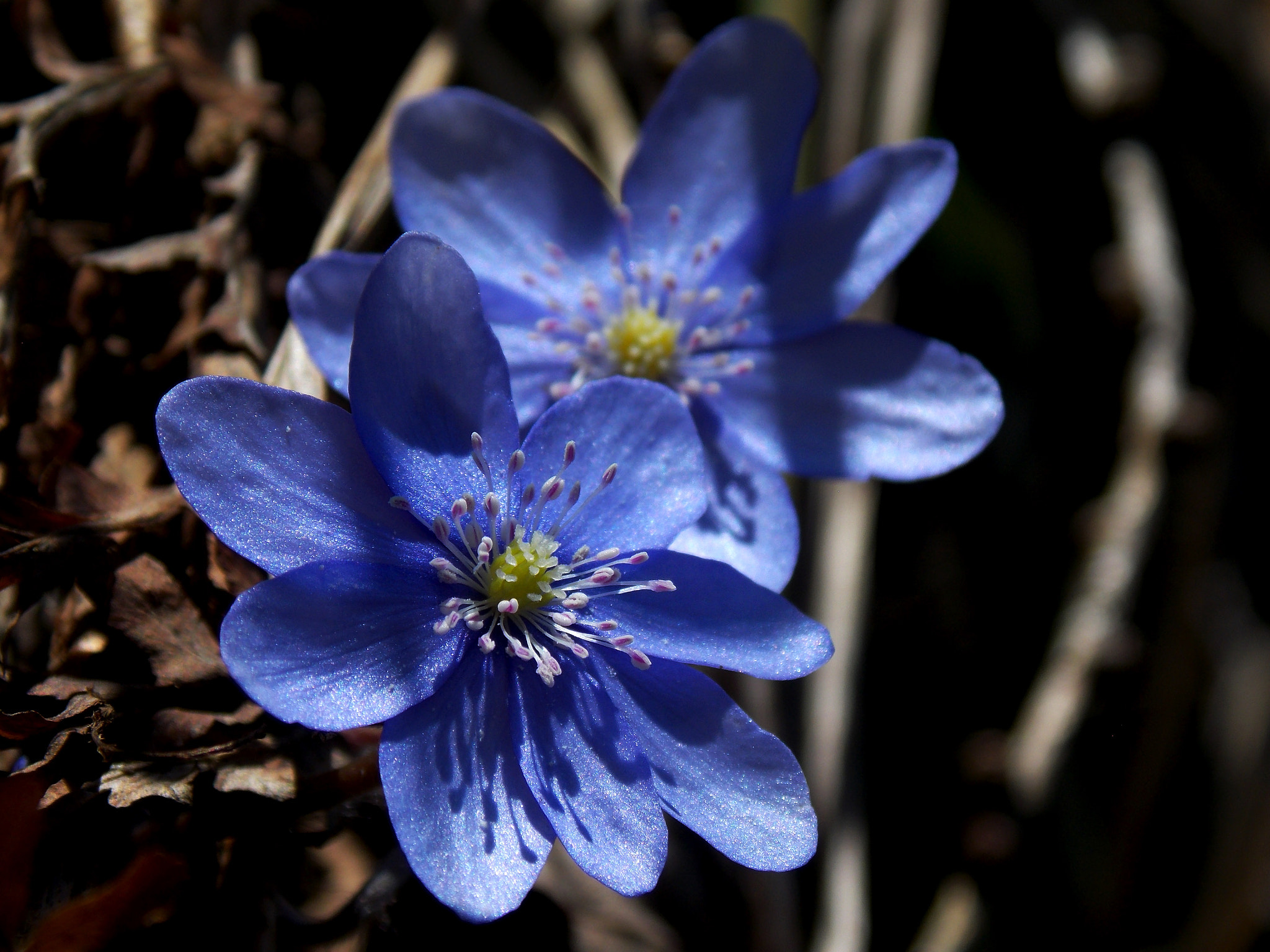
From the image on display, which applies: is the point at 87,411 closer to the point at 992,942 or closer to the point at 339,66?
the point at 339,66

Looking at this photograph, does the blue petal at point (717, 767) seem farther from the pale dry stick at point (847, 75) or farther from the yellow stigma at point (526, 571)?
the pale dry stick at point (847, 75)

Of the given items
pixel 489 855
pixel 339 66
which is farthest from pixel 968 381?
pixel 339 66

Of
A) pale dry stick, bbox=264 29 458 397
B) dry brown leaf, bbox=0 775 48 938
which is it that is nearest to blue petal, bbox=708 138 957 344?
pale dry stick, bbox=264 29 458 397

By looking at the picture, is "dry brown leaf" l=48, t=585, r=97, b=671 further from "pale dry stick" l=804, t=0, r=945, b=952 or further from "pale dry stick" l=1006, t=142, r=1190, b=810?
"pale dry stick" l=1006, t=142, r=1190, b=810

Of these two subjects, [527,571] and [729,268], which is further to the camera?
[729,268]

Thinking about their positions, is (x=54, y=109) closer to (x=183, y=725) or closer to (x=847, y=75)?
(x=183, y=725)

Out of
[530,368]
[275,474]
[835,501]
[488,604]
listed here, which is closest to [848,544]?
[835,501]

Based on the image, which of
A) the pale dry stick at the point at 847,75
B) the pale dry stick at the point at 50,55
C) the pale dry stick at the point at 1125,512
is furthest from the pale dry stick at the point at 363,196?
the pale dry stick at the point at 1125,512
